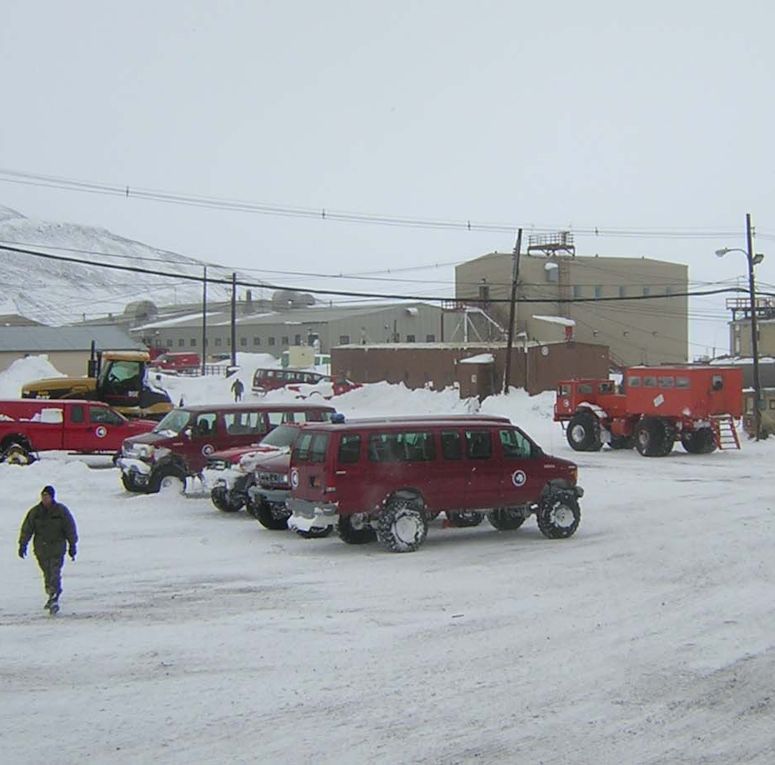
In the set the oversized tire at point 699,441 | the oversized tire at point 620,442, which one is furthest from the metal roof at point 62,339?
the oversized tire at point 699,441

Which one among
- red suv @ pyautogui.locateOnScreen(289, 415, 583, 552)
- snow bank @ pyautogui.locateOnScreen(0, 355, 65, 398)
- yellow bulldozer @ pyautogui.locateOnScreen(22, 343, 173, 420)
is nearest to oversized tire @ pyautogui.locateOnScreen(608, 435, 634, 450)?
yellow bulldozer @ pyautogui.locateOnScreen(22, 343, 173, 420)

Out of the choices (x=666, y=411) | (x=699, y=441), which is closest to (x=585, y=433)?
(x=666, y=411)

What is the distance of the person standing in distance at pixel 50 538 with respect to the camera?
12289 millimetres

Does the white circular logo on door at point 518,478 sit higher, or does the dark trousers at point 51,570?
the white circular logo on door at point 518,478

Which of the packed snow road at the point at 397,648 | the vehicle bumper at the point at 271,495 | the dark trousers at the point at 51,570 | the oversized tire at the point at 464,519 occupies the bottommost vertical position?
the packed snow road at the point at 397,648

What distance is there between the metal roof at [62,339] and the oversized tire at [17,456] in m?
41.4

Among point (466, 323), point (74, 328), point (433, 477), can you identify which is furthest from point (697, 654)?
point (74, 328)

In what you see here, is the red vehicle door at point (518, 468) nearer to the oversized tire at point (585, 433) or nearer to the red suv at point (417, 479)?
the red suv at point (417, 479)

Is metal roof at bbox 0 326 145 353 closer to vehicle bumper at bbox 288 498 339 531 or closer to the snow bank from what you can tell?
the snow bank

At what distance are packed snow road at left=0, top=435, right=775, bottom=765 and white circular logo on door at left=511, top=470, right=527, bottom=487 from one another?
3.05 ft

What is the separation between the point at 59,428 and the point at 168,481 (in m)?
6.67

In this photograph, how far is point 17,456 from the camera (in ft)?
84.7

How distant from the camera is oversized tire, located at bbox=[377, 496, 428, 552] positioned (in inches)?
639

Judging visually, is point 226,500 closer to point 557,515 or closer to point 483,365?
point 557,515
